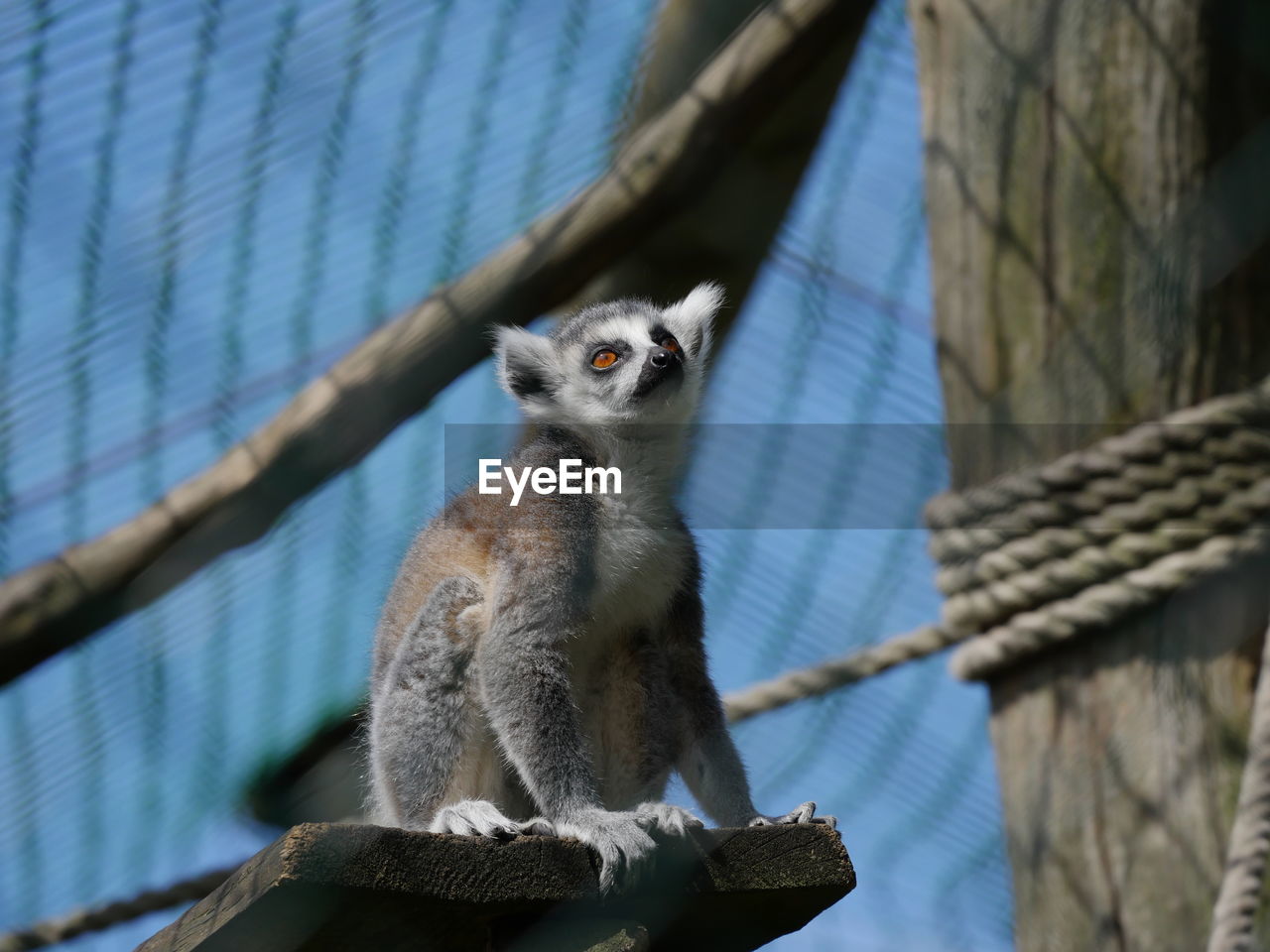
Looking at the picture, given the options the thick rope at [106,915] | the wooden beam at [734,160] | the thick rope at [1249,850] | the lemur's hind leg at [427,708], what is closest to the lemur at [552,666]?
the lemur's hind leg at [427,708]

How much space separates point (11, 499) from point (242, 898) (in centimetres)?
109

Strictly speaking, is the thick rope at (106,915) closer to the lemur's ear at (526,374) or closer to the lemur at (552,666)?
the lemur at (552,666)

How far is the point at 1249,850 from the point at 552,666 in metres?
1.02

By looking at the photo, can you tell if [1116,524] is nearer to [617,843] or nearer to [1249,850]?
[1249,850]

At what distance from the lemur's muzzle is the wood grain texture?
117cm

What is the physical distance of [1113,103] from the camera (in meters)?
1.96

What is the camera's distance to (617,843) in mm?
1629

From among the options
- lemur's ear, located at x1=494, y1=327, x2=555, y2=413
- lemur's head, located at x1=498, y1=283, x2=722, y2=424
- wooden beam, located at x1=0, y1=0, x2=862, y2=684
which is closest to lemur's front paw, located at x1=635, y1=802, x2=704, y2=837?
wooden beam, located at x1=0, y1=0, x2=862, y2=684

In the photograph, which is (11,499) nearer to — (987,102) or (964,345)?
(964,345)

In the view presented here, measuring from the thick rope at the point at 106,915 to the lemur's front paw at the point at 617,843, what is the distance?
1.46 metres

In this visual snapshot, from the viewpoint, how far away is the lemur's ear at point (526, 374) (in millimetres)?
2742

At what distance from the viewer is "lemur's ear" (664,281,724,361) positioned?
9.23 ft

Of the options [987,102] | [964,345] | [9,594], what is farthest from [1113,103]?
[9,594]

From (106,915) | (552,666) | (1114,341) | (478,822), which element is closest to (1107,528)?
(1114,341)
